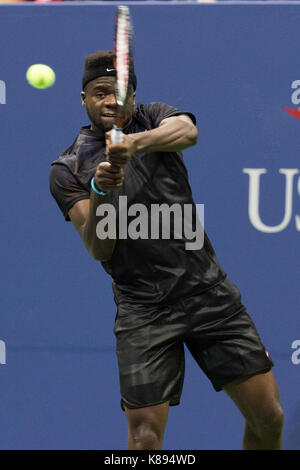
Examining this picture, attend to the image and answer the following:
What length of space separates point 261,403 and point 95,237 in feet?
2.56

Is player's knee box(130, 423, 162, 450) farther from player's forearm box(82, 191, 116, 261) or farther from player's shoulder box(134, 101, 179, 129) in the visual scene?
player's shoulder box(134, 101, 179, 129)

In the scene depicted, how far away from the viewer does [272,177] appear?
3.21m

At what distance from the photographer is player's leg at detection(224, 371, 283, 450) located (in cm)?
279

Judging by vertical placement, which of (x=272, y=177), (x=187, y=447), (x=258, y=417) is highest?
(x=272, y=177)

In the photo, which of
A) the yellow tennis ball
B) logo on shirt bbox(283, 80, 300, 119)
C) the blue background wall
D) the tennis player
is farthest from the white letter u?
the yellow tennis ball

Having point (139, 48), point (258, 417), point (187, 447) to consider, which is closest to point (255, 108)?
point (139, 48)

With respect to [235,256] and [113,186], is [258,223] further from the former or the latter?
[113,186]

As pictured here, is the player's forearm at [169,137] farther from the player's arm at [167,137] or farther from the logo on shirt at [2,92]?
the logo on shirt at [2,92]

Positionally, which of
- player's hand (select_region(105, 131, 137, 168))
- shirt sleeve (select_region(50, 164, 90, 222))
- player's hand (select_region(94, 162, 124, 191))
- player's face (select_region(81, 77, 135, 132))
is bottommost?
shirt sleeve (select_region(50, 164, 90, 222))

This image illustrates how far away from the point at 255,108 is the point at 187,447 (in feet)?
4.46

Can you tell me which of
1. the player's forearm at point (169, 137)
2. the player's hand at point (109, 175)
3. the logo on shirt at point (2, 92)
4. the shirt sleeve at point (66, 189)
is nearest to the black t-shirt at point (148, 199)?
the shirt sleeve at point (66, 189)

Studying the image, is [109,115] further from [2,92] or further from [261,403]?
[261,403]

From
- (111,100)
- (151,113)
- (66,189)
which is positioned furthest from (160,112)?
(66,189)

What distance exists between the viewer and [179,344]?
9.17ft
